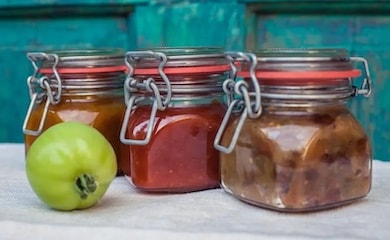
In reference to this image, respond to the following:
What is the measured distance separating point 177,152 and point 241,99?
3.4 inches

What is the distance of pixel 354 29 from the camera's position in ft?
3.53

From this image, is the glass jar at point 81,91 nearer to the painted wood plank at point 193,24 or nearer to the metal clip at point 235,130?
the metal clip at point 235,130

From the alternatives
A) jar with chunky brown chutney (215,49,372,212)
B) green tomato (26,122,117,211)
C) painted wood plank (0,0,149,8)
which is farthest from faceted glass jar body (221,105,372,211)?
painted wood plank (0,0,149,8)

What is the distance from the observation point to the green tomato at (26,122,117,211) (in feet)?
2.04

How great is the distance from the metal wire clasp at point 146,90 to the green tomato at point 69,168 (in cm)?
5

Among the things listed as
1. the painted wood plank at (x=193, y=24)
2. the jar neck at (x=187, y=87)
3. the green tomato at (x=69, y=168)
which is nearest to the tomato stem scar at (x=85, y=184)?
the green tomato at (x=69, y=168)

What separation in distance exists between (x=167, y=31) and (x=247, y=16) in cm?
13

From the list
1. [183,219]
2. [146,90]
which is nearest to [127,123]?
[146,90]

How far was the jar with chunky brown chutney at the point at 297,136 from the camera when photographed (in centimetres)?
60

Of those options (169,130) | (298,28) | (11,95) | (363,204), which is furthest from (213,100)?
(11,95)

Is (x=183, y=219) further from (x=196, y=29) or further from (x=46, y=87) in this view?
(x=196, y=29)

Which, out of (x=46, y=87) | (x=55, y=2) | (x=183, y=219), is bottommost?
(x=183, y=219)

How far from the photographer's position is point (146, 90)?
706mm

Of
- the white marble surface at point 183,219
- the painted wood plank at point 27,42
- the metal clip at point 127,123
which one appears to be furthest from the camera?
the painted wood plank at point 27,42
